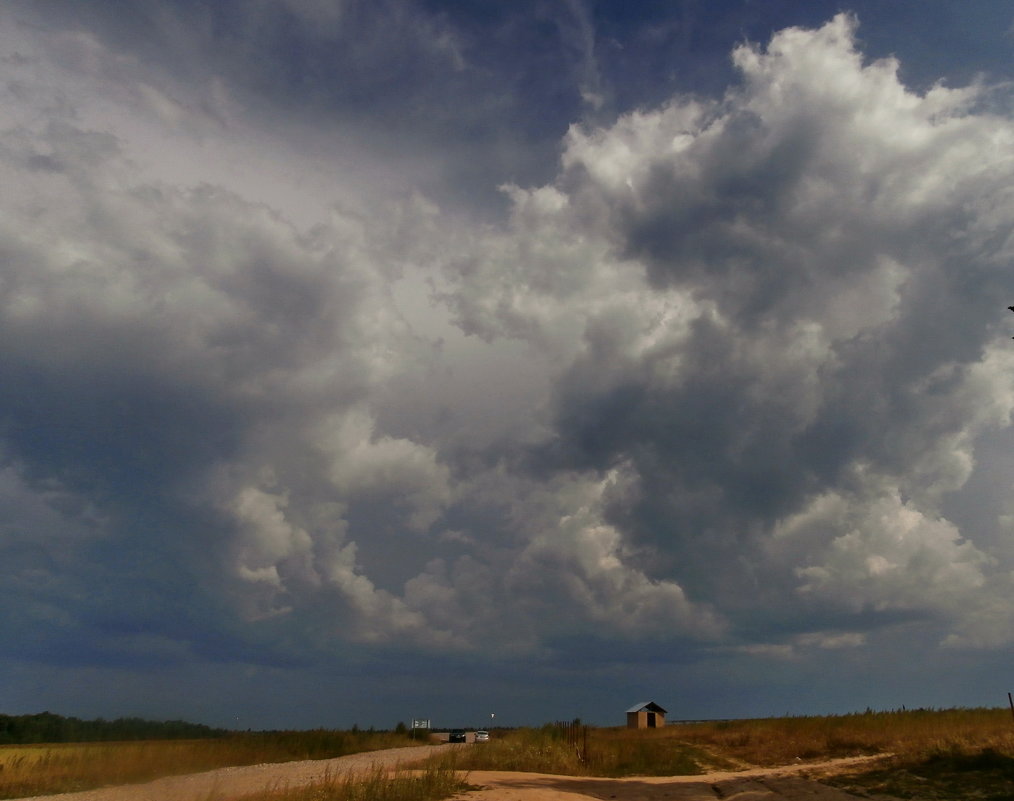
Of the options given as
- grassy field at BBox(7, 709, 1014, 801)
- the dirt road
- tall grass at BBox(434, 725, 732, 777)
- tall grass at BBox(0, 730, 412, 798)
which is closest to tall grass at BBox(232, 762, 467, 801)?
grassy field at BBox(7, 709, 1014, 801)

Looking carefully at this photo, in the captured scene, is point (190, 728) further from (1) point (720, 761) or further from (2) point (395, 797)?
(1) point (720, 761)

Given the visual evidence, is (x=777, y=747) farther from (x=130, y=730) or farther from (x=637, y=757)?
(x=130, y=730)

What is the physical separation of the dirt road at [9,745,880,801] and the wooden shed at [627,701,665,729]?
42076 mm

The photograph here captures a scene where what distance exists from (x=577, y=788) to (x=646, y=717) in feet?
173

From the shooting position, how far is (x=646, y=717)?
243 feet

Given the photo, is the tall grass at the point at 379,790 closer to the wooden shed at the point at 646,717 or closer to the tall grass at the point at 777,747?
the tall grass at the point at 777,747

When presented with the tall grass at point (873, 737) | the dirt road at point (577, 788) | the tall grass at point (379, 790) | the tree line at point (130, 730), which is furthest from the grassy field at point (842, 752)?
the tree line at point (130, 730)

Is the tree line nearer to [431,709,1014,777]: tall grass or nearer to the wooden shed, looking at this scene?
[431,709,1014,777]: tall grass

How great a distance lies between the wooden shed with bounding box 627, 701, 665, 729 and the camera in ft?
240

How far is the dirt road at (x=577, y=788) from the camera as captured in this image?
15.8 metres

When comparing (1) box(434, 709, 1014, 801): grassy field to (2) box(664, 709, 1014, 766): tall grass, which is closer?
(1) box(434, 709, 1014, 801): grassy field

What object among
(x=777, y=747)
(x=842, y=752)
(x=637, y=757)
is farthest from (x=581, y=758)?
(x=842, y=752)

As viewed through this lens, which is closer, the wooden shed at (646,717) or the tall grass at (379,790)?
the tall grass at (379,790)

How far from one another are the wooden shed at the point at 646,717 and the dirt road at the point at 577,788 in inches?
1657
